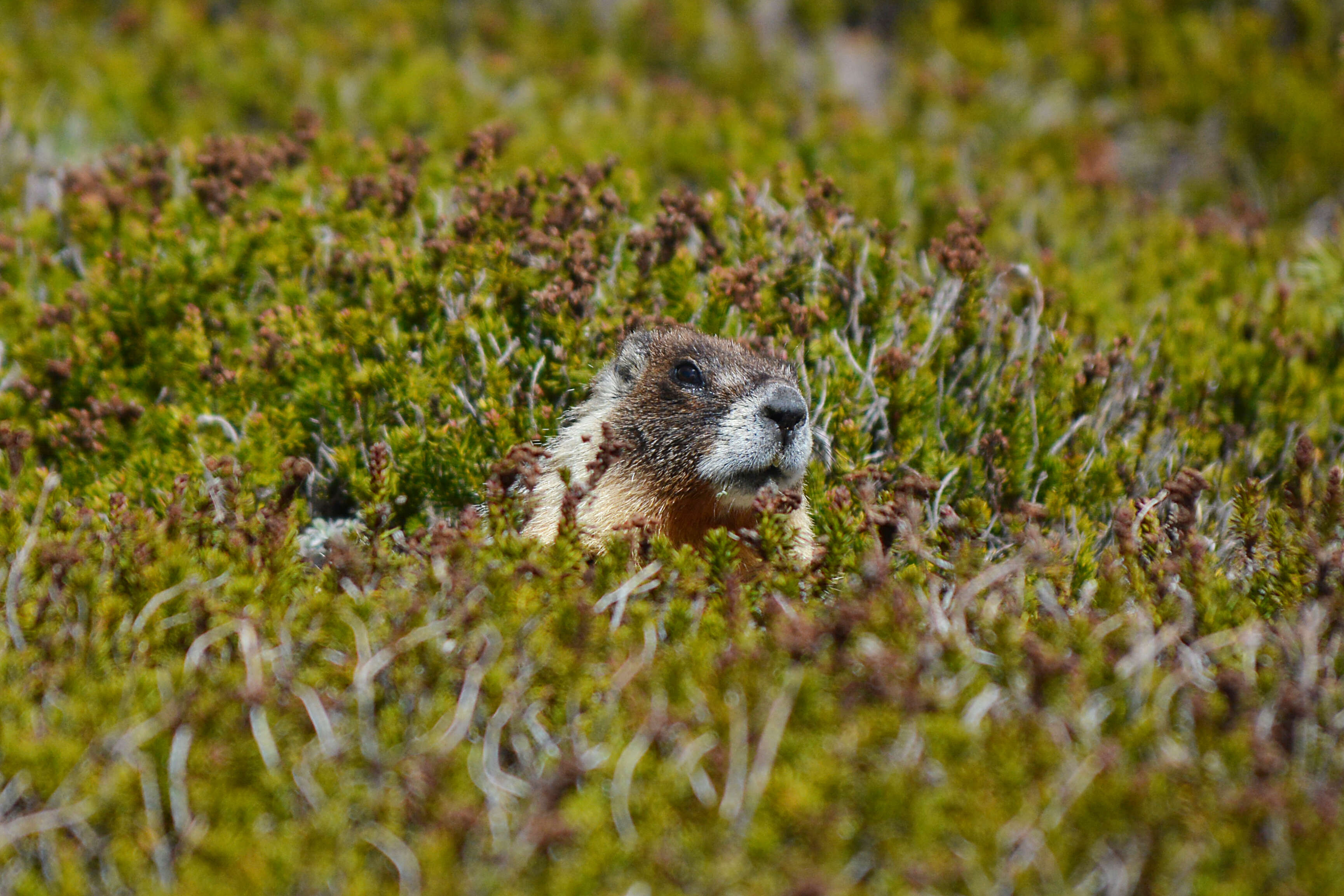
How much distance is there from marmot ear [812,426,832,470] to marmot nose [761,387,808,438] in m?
0.34

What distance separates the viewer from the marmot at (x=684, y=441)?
478 cm

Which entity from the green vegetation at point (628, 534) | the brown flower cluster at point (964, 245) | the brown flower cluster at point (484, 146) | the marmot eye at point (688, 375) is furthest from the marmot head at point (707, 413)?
the brown flower cluster at point (484, 146)

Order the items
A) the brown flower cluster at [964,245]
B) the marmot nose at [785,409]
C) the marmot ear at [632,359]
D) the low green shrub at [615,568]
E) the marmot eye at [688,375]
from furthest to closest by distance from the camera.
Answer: the brown flower cluster at [964,245] → the marmot ear at [632,359] → the marmot eye at [688,375] → the marmot nose at [785,409] → the low green shrub at [615,568]

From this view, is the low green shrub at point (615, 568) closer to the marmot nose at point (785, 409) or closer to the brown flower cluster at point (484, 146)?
the brown flower cluster at point (484, 146)

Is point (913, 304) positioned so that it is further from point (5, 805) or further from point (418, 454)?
point (5, 805)

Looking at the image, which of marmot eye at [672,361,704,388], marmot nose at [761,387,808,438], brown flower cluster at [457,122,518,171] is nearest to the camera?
marmot nose at [761,387,808,438]

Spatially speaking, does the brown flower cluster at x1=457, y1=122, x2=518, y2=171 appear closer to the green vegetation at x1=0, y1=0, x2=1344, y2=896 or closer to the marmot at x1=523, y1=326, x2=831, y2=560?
the green vegetation at x1=0, y1=0, x2=1344, y2=896

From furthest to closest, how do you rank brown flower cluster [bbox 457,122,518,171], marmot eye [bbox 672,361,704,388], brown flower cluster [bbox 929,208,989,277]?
brown flower cluster [bbox 457,122,518,171] < brown flower cluster [bbox 929,208,989,277] < marmot eye [bbox 672,361,704,388]

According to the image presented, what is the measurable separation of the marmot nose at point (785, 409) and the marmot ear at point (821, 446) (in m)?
0.34

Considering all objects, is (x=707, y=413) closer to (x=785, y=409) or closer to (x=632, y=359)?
(x=785, y=409)

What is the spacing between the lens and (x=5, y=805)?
306 centimetres

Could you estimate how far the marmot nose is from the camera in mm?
4715

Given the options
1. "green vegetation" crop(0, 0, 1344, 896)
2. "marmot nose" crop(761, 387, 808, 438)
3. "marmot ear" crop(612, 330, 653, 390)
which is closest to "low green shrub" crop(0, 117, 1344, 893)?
"green vegetation" crop(0, 0, 1344, 896)

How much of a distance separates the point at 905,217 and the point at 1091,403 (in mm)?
3249
